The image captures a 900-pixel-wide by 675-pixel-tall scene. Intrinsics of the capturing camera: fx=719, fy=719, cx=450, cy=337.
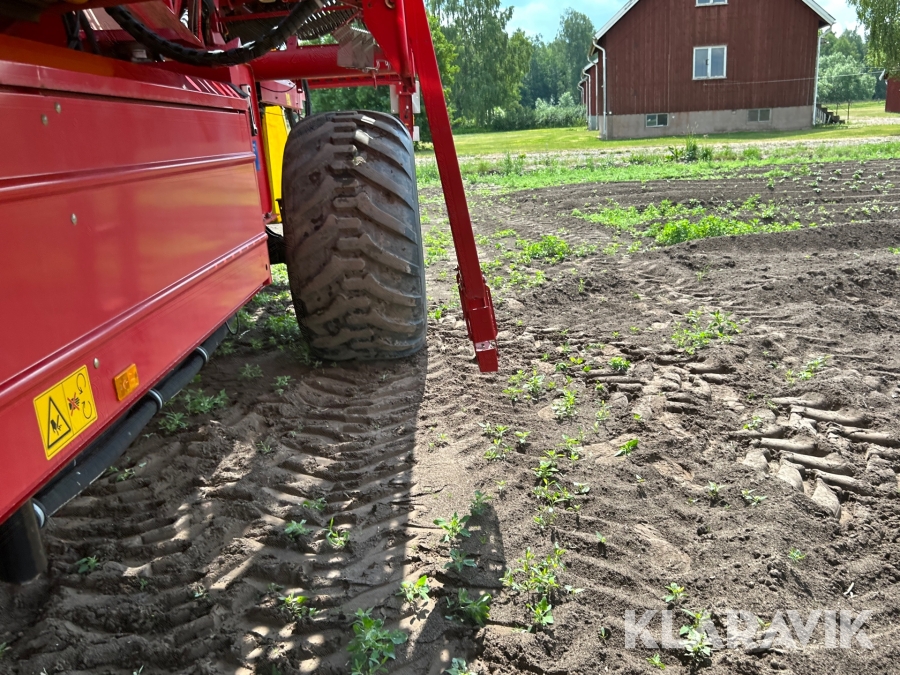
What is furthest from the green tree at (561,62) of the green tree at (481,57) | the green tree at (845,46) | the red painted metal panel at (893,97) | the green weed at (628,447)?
the green weed at (628,447)

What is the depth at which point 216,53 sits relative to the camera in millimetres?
3088

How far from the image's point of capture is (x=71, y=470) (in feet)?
6.39

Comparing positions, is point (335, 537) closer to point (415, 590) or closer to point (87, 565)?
point (415, 590)

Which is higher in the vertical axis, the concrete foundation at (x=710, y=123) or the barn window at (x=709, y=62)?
the barn window at (x=709, y=62)

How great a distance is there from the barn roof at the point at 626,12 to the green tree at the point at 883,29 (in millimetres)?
4765

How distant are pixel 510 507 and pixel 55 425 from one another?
1.70 meters

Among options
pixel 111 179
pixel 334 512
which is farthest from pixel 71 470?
pixel 334 512

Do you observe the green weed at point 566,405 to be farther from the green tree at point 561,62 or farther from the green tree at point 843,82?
the green tree at point 561,62

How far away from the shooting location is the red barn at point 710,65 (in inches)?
1067

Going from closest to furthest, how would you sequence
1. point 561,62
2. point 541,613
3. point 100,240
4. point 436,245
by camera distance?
point 100,240 < point 541,613 < point 436,245 < point 561,62

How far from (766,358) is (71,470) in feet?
11.8

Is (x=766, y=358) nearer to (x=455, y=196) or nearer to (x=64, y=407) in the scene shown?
(x=455, y=196)

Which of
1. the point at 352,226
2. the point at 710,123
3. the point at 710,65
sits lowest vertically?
the point at 352,226

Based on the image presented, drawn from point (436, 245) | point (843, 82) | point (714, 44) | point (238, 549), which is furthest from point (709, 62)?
point (843, 82)
